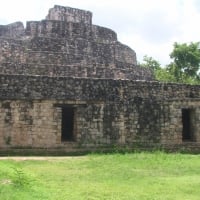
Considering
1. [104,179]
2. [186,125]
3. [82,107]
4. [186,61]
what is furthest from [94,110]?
[186,61]

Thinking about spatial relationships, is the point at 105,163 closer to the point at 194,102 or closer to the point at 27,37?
the point at 194,102

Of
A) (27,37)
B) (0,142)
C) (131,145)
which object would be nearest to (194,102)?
(131,145)

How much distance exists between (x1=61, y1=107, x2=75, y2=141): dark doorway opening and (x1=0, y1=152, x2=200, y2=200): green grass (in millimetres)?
2772

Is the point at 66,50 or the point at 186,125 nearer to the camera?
the point at 186,125

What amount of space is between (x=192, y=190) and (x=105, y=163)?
4.25 m

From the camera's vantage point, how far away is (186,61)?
36.2m

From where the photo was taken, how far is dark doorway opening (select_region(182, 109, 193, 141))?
56.2 ft

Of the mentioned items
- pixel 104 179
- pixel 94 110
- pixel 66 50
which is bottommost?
pixel 104 179

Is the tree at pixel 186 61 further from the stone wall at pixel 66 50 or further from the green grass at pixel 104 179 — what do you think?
the green grass at pixel 104 179

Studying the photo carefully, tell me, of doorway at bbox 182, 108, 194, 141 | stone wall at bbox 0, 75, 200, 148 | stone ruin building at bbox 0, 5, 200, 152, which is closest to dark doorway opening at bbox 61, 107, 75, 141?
stone ruin building at bbox 0, 5, 200, 152

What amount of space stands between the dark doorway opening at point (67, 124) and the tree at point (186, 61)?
19702mm

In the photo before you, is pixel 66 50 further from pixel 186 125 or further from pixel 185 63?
pixel 185 63

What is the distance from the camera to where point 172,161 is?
43.0 feet

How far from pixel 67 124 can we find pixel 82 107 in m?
1.42
